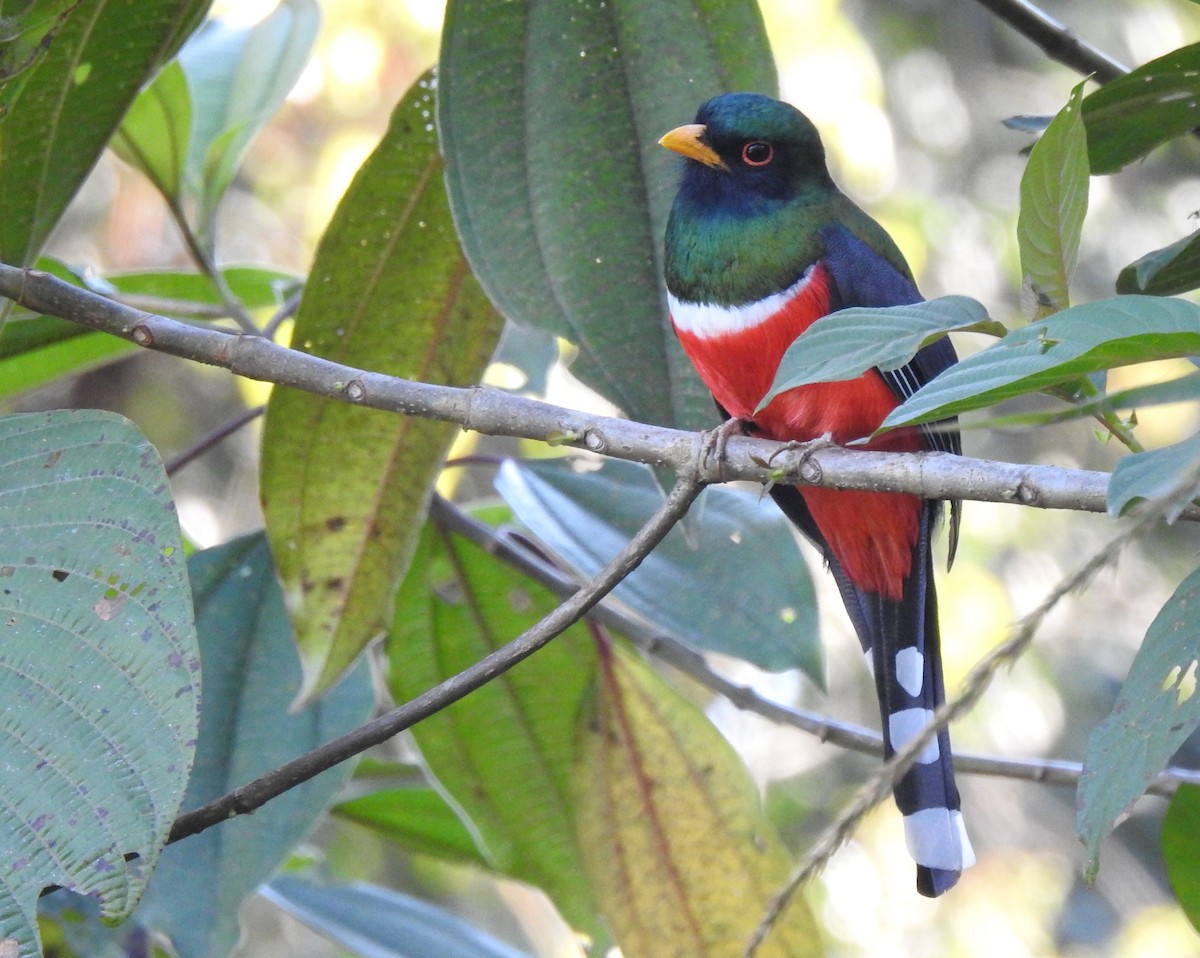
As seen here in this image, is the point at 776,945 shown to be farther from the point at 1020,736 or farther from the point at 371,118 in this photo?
the point at 371,118

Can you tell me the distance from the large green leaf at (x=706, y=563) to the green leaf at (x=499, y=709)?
19 centimetres

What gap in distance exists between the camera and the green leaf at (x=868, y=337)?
46.6 inches

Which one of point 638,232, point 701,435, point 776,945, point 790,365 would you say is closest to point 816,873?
point 790,365

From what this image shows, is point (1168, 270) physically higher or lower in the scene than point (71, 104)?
lower

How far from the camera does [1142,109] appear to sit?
172 centimetres

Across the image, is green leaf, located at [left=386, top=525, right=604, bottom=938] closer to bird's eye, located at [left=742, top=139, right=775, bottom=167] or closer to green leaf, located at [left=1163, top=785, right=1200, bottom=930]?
bird's eye, located at [left=742, top=139, right=775, bottom=167]

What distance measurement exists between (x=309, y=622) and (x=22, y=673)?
0.83 metres

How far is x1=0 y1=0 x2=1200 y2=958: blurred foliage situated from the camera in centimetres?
165

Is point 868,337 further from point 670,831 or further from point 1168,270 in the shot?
point 670,831

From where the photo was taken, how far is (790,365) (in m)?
1.23

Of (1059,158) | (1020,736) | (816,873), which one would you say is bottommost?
(1020,736)

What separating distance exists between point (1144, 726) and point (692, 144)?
53.4 inches

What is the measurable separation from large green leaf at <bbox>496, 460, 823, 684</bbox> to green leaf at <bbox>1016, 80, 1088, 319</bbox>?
856 millimetres

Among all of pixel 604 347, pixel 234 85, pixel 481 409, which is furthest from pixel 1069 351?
pixel 234 85
